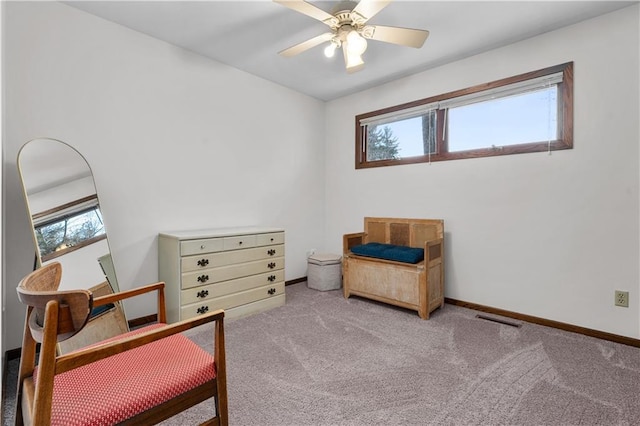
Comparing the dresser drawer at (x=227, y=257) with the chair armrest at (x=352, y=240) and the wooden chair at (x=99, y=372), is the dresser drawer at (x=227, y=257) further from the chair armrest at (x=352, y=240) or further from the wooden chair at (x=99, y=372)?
the wooden chair at (x=99, y=372)

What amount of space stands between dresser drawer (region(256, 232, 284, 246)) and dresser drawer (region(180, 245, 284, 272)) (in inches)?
2.0

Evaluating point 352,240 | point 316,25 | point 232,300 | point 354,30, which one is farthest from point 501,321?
point 316,25

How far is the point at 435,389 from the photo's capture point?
172 cm

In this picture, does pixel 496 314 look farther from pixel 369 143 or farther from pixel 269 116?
pixel 269 116

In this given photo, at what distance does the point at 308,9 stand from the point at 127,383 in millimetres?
2127

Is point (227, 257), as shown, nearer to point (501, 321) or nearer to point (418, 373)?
point (418, 373)

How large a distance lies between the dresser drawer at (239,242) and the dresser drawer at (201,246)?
5cm

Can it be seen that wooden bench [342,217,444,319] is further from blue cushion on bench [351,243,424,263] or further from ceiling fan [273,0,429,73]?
ceiling fan [273,0,429,73]

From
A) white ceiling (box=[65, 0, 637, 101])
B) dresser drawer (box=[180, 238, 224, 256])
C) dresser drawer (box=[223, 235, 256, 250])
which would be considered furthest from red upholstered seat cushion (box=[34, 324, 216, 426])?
white ceiling (box=[65, 0, 637, 101])

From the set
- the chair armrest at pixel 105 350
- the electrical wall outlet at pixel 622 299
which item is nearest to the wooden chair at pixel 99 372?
the chair armrest at pixel 105 350

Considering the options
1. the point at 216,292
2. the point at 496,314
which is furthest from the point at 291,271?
the point at 496,314

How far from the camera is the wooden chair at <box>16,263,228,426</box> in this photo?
0.86 meters

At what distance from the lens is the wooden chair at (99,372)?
86cm

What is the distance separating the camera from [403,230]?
343cm
